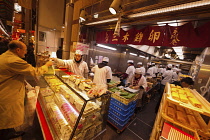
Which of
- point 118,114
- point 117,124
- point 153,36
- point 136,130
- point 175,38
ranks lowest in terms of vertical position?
point 136,130

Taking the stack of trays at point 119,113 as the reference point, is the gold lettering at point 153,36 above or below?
above

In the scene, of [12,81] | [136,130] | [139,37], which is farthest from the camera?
[139,37]

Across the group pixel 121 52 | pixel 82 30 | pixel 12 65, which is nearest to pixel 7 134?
pixel 12 65

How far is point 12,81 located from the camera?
6.68 ft

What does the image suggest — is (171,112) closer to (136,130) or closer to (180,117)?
(180,117)

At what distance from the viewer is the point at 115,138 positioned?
9.89 feet

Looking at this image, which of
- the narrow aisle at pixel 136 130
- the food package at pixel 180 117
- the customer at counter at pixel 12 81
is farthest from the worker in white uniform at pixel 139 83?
the customer at counter at pixel 12 81

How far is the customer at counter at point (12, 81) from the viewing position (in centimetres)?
189

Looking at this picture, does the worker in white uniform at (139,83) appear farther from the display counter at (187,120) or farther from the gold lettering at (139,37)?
the display counter at (187,120)

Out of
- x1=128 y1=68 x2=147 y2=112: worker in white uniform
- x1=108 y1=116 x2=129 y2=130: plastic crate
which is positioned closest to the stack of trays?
x1=108 y1=116 x2=129 y2=130: plastic crate

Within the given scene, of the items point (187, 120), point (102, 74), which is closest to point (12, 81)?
point (102, 74)

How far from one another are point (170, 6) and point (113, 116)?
381 cm

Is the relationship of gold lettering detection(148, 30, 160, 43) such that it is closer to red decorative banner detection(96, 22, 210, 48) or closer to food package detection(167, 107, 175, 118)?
red decorative banner detection(96, 22, 210, 48)

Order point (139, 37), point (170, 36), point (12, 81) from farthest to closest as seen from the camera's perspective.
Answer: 1. point (139, 37)
2. point (170, 36)
3. point (12, 81)
